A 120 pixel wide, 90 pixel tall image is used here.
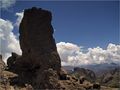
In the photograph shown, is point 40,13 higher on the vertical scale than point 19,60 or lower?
higher

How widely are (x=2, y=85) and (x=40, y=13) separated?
91.3 m

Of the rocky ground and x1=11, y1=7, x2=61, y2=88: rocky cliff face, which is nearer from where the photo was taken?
the rocky ground

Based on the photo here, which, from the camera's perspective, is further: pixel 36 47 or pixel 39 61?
pixel 36 47

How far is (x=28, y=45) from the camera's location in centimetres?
11319

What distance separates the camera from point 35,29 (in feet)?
370

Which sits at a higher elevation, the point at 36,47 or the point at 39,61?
the point at 36,47

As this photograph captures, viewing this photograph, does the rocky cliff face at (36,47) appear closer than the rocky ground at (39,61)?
No

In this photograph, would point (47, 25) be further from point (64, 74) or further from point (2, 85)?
point (2, 85)

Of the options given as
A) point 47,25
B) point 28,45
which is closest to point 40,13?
point 47,25

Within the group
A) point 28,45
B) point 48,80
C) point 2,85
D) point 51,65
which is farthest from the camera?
point 28,45

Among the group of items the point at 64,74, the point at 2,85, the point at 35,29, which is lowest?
the point at 2,85

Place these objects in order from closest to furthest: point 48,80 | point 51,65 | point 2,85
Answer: point 2,85
point 48,80
point 51,65

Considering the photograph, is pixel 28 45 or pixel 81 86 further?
pixel 28 45

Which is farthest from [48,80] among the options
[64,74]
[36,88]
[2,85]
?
[2,85]
